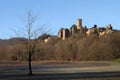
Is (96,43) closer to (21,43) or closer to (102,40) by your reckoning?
(102,40)

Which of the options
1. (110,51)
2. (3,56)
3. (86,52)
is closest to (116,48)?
(110,51)

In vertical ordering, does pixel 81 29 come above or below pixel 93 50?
above

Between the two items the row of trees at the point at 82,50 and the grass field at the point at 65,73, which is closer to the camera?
the grass field at the point at 65,73

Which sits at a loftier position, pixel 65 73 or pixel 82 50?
pixel 82 50

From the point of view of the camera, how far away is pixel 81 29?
19238 cm

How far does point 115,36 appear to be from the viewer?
4759 inches

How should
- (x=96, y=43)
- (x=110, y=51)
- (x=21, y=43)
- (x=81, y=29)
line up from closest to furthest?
1. (x=21, y=43)
2. (x=110, y=51)
3. (x=96, y=43)
4. (x=81, y=29)

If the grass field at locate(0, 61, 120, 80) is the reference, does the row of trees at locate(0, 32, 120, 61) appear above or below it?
above

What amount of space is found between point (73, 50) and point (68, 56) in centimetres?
245

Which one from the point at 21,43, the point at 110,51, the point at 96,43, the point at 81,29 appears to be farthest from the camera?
the point at 81,29

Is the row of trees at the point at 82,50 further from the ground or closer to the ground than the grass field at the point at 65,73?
further from the ground

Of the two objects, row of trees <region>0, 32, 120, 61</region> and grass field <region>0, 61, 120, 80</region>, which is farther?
row of trees <region>0, 32, 120, 61</region>

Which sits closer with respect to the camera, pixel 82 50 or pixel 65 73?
pixel 65 73

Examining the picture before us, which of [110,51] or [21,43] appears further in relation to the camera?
[110,51]
